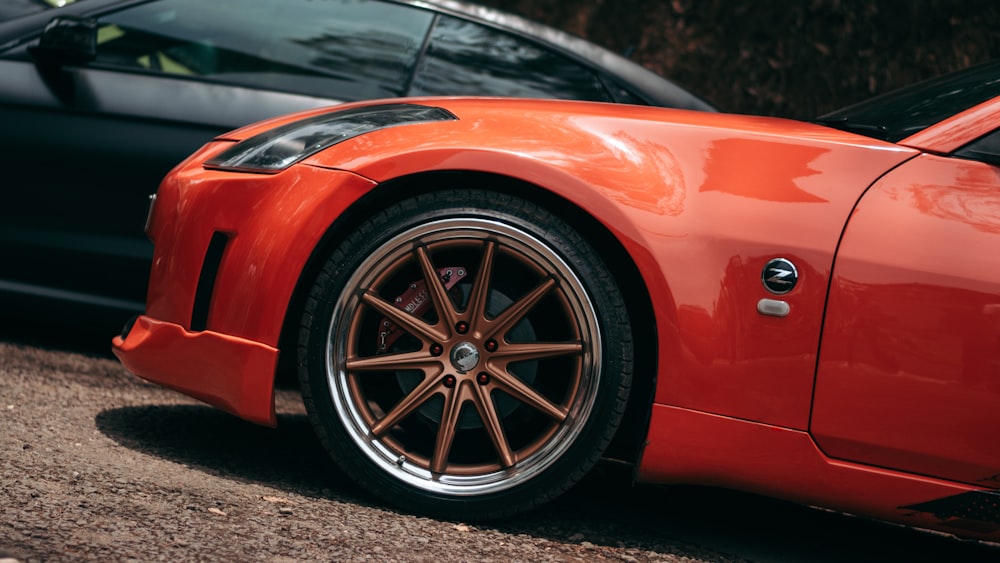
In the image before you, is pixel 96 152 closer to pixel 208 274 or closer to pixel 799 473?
pixel 208 274

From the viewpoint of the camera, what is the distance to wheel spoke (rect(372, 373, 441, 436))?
2.71 m

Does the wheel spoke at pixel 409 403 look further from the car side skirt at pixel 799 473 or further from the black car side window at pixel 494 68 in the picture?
the black car side window at pixel 494 68

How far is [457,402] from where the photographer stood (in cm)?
271

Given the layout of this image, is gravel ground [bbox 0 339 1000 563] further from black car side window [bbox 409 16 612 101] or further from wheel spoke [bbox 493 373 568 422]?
black car side window [bbox 409 16 612 101]

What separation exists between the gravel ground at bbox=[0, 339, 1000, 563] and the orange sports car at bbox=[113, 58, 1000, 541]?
19cm

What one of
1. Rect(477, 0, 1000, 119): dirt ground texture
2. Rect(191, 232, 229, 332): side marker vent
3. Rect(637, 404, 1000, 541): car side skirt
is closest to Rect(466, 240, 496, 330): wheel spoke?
Rect(637, 404, 1000, 541): car side skirt

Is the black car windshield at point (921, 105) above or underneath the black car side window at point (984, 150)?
above

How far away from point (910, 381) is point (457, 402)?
1077 millimetres

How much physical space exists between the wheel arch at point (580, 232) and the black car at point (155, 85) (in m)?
1.32

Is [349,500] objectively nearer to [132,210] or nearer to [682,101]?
[132,210]

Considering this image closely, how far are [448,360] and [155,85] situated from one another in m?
1.92

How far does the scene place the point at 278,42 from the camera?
4.14 m

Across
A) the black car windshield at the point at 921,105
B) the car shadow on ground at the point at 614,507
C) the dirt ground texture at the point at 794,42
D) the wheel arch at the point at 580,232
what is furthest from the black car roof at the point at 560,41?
the dirt ground texture at the point at 794,42

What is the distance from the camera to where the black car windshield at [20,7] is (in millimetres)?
4199
